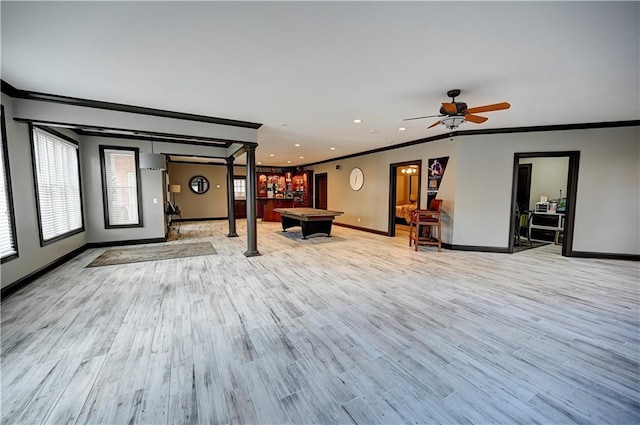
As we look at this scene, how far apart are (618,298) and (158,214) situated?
8.44m

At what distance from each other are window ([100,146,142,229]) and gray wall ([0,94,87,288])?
2.10m

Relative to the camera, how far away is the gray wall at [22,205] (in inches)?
129

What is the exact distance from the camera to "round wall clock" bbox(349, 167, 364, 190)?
8531 millimetres

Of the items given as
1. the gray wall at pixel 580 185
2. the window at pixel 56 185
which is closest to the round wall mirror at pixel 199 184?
the window at pixel 56 185

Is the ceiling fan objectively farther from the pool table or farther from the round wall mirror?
the round wall mirror

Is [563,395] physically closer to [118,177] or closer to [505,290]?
[505,290]

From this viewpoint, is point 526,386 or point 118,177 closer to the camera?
point 526,386

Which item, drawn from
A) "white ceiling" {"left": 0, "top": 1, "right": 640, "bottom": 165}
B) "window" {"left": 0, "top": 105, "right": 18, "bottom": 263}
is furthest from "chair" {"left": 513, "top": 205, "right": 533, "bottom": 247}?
"window" {"left": 0, "top": 105, "right": 18, "bottom": 263}

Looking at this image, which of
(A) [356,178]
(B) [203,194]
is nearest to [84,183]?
(B) [203,194]

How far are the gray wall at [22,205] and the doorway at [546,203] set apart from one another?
320 inches

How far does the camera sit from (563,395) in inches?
66.3

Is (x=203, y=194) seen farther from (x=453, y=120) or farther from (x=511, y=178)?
(x=511, y=178)

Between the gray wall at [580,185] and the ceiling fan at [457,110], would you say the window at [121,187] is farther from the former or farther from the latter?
the gray wall at [580,185]

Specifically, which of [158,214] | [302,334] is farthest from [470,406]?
[158,214]
